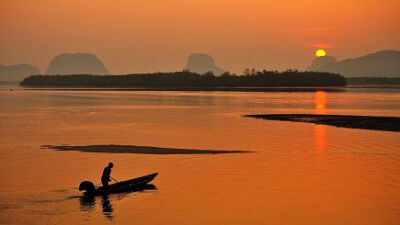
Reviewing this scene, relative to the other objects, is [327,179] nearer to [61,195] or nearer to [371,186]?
[371,186]

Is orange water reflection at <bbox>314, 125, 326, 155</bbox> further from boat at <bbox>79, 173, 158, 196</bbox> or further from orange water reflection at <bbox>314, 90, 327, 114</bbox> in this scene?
orange water reflection at <bbox>314, 90, 327, 114</bbox>

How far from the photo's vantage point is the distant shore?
63.8 metres

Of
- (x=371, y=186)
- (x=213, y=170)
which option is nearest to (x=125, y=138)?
(x=213, y=170)

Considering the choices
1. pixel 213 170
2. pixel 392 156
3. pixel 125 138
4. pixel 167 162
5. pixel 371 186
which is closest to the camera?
pixel 371 186

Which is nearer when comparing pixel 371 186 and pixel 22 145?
pixel 371 186

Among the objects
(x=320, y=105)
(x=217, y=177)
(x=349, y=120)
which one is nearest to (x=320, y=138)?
(x=349, y=120)

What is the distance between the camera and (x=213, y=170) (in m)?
36.4

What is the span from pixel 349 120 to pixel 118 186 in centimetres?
4748

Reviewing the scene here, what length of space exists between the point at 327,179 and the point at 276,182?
9.76 feet

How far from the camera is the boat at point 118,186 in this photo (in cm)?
2848

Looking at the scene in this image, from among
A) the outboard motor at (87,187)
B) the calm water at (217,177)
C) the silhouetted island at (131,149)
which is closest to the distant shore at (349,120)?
the calm water at (217,177)

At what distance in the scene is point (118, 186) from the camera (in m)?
A: 30.0

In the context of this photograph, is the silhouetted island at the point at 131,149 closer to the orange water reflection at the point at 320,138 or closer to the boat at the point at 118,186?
the orange water reflection at the point at 320,138

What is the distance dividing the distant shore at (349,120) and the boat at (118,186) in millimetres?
35849
